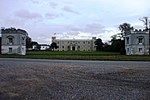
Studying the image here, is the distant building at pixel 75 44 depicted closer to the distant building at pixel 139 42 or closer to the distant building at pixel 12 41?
the distant building at pixel 12 41

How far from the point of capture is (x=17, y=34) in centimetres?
5738

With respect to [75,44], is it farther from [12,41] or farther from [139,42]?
[12,41]

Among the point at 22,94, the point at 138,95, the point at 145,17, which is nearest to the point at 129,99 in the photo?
the point at 138,95

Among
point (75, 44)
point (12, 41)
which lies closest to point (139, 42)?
point (12, 41)

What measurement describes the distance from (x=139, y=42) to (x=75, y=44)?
250 feet

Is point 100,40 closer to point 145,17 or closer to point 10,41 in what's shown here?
point 145,17

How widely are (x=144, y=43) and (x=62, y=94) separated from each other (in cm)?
5762

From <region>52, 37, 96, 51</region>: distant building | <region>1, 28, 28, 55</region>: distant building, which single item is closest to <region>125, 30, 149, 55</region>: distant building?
<region>1, 28, 28, 55</region>: distant building

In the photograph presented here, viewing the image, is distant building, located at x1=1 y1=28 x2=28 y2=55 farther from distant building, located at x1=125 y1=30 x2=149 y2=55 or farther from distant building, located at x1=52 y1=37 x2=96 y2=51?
distant building, located at x1=52 y1=37 x2=96 y2=51

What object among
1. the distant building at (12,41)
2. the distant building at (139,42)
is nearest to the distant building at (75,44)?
the distant building at (12,41)

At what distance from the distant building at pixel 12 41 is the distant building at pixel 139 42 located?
32.9 metres

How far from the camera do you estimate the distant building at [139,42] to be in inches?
2363

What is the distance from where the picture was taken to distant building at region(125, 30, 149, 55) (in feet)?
197

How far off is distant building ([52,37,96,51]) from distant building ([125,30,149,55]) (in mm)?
74448
